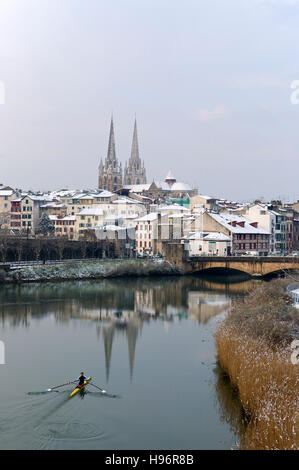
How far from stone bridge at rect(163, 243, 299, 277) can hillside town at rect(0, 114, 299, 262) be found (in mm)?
3417

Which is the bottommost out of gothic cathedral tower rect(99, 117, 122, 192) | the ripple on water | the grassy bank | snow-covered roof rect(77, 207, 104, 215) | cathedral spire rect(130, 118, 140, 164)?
the ripple on water

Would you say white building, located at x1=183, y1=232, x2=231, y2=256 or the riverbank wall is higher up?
white building, located at x1=183, y1=232, x2=231, y2=256

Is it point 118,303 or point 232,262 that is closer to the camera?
point 118,303

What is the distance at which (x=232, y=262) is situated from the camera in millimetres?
54531

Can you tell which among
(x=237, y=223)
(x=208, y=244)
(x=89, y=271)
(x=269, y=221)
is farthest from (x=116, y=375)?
(x=269, y=221)

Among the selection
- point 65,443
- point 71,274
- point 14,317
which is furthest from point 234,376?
point 71,274

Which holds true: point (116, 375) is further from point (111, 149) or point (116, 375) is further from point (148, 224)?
point (111, 149)

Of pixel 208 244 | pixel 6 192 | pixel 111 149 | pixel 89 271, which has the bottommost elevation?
pixel 89 271

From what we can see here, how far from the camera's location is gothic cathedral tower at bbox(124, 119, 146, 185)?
151375 millimetres

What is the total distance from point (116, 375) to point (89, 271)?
31.2 m

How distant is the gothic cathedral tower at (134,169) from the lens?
15138 cm

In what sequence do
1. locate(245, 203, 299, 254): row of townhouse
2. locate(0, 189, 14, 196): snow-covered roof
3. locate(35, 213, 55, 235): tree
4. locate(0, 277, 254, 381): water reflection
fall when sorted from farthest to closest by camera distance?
locate(0, 189, 14, 196): snow-covered roof < locate(35, 213, 55, 235): tree < locate(245, 203, 299, 254): row of townhouse < locate(0, 277, 254, 381): water reflection

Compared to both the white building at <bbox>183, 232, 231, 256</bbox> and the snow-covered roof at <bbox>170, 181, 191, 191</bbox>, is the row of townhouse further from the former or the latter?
the snow-covered roof at <bbox>170, 181, 191, 191</bbox>

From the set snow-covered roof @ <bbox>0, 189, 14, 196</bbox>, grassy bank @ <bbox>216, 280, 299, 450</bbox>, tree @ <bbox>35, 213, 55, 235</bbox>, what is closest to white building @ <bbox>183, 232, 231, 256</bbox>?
tree @ <bbox>35, 213, 55, 235</bbox>
